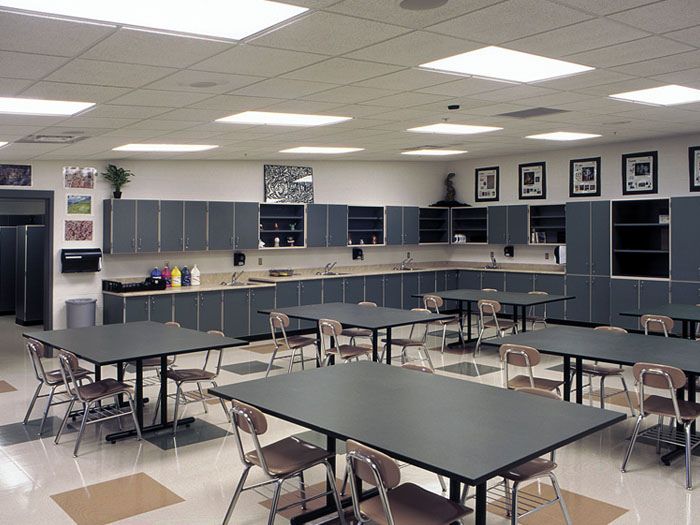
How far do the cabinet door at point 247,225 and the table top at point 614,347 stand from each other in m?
5.59

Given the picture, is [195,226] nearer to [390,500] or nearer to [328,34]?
[328,34]

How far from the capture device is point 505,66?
4902mm

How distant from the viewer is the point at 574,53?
440 centimetres

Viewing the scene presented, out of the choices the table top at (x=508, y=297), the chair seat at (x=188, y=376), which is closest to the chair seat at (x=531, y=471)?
the chair seat at (x=188, y=376)

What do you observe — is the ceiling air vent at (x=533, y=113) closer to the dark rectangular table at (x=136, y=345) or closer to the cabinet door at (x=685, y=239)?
the cabinet door at (x=685, y=239)

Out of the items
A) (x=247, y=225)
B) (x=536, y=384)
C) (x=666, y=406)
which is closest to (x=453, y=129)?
(x=247, y=225)

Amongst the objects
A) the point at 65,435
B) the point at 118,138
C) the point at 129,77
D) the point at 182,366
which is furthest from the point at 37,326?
the point at 129,77

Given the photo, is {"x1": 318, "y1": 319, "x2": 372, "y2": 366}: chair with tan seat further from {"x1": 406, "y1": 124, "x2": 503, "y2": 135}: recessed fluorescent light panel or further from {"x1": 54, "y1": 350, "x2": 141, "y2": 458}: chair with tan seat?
{"x1": 406, "y1": 124, "x2": 503, "y2": 135}: recessed fluorescent light panel

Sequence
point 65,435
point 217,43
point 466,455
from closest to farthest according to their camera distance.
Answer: point 466,455 → point 217,43 → point 65,435

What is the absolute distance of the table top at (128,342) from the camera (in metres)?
5.00

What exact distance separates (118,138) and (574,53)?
491 cm

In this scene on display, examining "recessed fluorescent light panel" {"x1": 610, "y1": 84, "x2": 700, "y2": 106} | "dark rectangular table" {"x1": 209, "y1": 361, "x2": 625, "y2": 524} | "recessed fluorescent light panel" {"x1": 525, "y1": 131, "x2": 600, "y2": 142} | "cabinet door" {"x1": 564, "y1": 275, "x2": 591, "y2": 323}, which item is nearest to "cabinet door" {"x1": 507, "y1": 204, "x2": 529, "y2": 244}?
"cabinet door" {"x1": 564, "y1": 275, "x2": 591, "y2": 323}

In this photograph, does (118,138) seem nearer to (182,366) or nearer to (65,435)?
(182,366)

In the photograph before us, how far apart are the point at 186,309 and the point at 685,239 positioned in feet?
23.7
